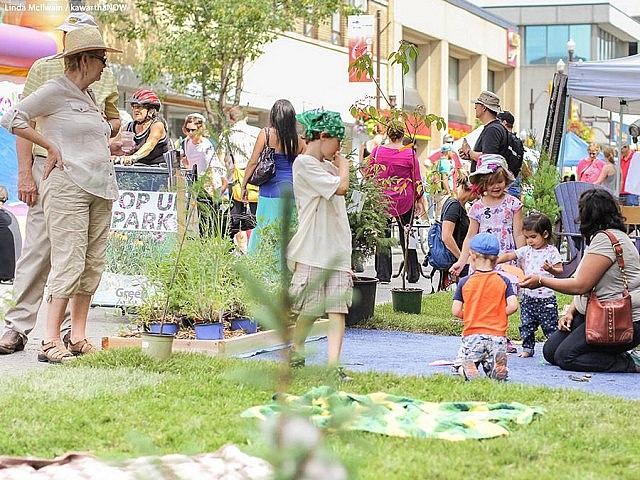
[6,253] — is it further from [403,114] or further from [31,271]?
[31,271]

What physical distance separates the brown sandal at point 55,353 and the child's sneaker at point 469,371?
7.28 ft

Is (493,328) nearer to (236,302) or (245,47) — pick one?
(236,302)

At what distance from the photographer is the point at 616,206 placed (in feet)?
23.6

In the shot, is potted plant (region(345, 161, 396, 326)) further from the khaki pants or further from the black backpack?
the khaki pants

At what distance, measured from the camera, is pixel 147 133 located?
34.7 ft

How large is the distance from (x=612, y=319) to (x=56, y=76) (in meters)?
3.66

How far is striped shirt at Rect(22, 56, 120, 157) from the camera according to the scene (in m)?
7.01

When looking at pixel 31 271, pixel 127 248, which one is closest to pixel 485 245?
pixel 31 271

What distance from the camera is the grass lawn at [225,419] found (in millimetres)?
4262

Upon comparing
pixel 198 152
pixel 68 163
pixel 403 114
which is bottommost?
pixel 68 163

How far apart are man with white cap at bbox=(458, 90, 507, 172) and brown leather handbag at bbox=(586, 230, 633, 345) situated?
279 centimetres

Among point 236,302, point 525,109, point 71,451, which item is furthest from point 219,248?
point 525,109

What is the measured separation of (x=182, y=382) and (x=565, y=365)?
2614mm

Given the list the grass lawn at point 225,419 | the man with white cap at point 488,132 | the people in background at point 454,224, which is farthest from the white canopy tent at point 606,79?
the grass lawn at point 225,419
